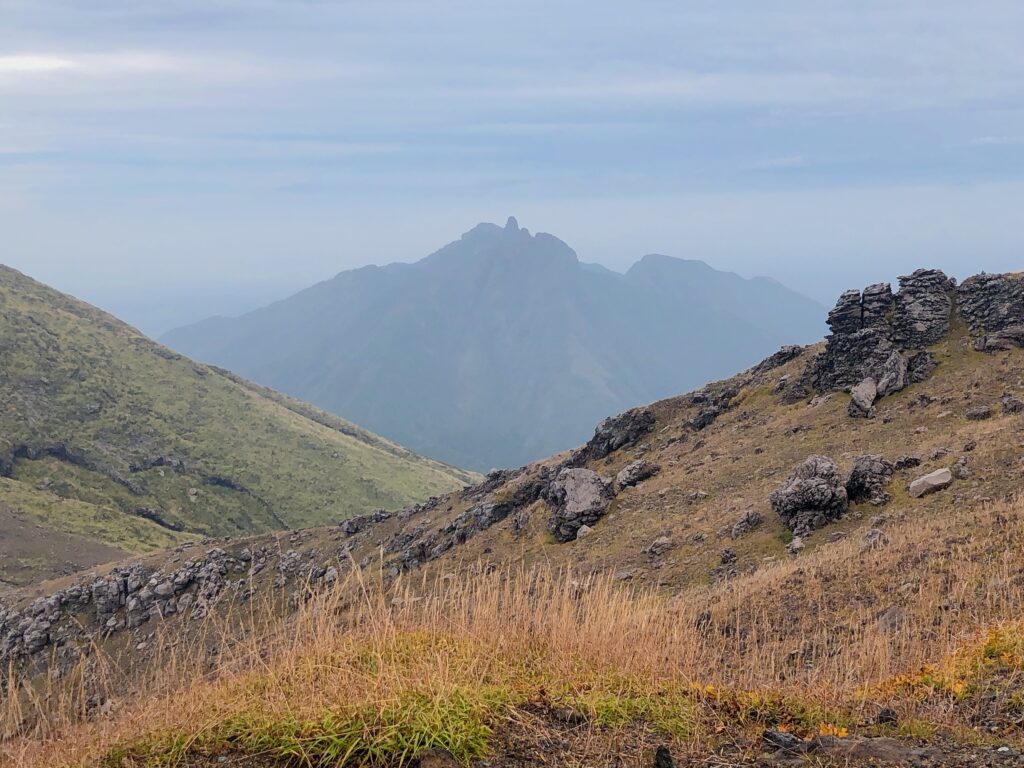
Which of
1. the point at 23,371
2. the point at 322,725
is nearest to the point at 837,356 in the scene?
the point at 322,725

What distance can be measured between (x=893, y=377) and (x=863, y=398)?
5.88 ft

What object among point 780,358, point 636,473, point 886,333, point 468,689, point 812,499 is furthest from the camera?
point 780,358

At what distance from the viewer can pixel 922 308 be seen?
36.7 metres

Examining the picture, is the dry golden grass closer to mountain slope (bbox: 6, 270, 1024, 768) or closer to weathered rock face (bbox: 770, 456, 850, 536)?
mountain slope (bbox: 6, 270, 1024, 768)

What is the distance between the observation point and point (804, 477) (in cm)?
2555

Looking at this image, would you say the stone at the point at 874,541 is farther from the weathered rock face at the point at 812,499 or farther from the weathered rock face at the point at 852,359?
the weathered rock face at the point at 852,359

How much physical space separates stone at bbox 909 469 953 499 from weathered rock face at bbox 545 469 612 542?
49.0 feet

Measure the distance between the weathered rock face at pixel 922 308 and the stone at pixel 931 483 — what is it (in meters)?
15.1

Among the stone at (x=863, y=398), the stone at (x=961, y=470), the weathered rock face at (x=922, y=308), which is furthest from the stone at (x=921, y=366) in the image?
the stone at (x=961, y=470)

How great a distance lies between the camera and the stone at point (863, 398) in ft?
108

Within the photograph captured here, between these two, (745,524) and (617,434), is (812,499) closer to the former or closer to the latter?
(745,524)

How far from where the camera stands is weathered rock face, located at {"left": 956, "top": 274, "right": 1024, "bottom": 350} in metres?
32.7

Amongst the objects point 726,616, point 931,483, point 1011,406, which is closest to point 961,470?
point 931,483

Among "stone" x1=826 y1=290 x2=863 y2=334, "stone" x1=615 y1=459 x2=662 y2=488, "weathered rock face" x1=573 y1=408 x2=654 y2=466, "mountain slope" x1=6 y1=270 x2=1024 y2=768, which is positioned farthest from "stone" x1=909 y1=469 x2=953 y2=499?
"weathered rock face" x1=573 y1=408 x2=654 y2=466
